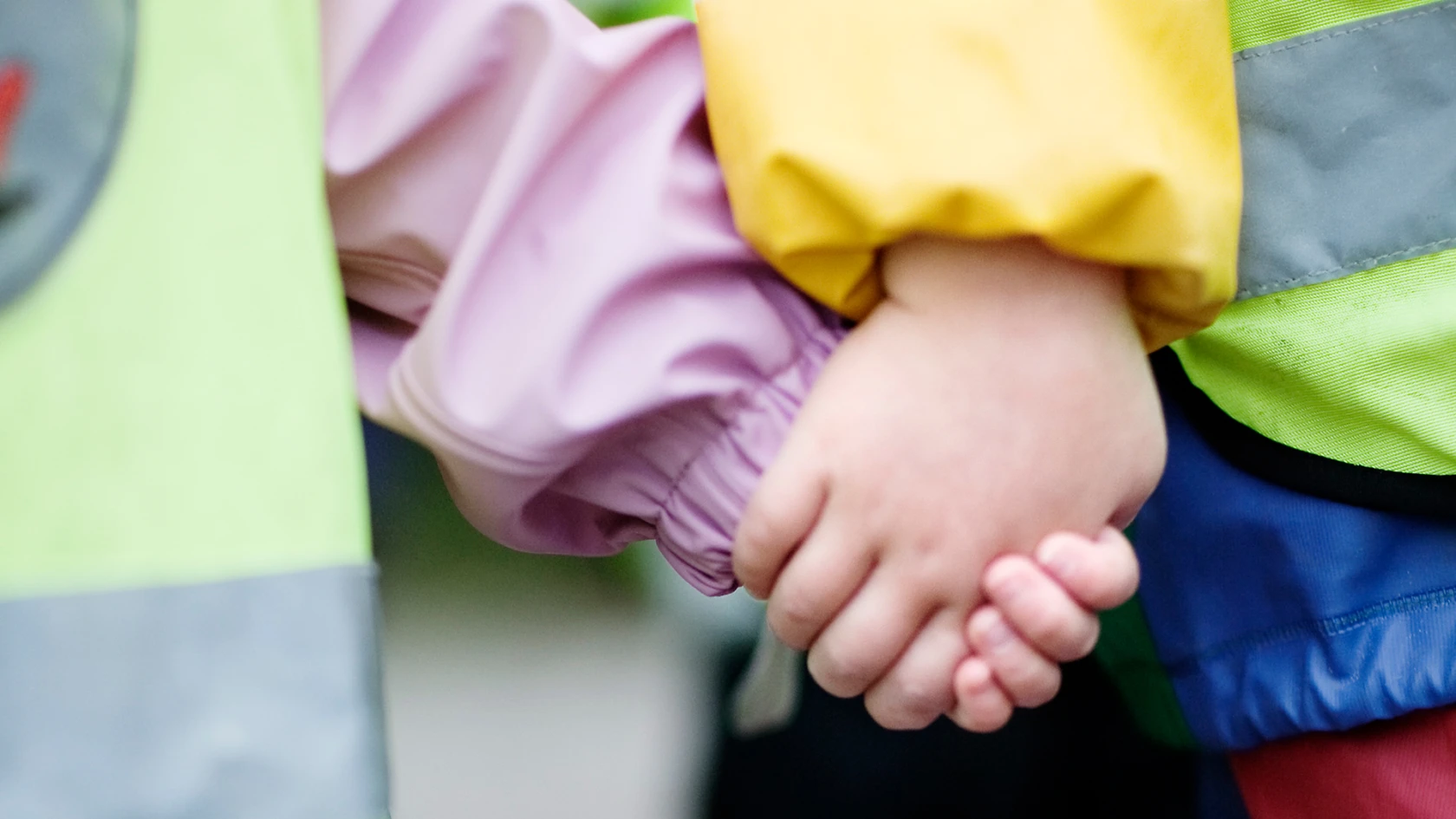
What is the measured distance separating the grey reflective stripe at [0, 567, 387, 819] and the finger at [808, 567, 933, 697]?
19cm

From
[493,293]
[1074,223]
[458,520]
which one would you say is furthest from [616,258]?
[458,520]

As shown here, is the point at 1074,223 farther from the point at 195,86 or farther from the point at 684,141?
the point at 195,86

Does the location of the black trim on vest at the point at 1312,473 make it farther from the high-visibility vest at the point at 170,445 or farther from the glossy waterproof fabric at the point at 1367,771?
the high-visibility vest at the point at 170,445

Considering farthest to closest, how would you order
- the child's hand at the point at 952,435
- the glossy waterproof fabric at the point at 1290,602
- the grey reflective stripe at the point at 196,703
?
the glossy waterproof fabric at the point at 1290,602
the child's hand at the point at 952,435
the grey reflective stripe at the point at 196,703

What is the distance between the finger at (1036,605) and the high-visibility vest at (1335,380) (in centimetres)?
17

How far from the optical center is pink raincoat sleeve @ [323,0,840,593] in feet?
1.47

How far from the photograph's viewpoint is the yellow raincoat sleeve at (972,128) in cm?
42

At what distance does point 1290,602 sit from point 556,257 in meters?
0.39

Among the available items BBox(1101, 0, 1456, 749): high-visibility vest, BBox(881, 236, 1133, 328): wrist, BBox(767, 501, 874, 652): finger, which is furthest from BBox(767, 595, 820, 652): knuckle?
BBox(1101, 0, 1456, 749): high-visibility vest

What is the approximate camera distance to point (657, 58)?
49 centimetres

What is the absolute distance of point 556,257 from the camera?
1.51ft

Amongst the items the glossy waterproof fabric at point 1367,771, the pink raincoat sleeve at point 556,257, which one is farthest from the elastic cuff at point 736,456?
the glossy waterproof fabric at point 1367,771

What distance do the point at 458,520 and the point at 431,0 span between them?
302 millimetres

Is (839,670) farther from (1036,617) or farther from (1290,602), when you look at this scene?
(1290,602)
